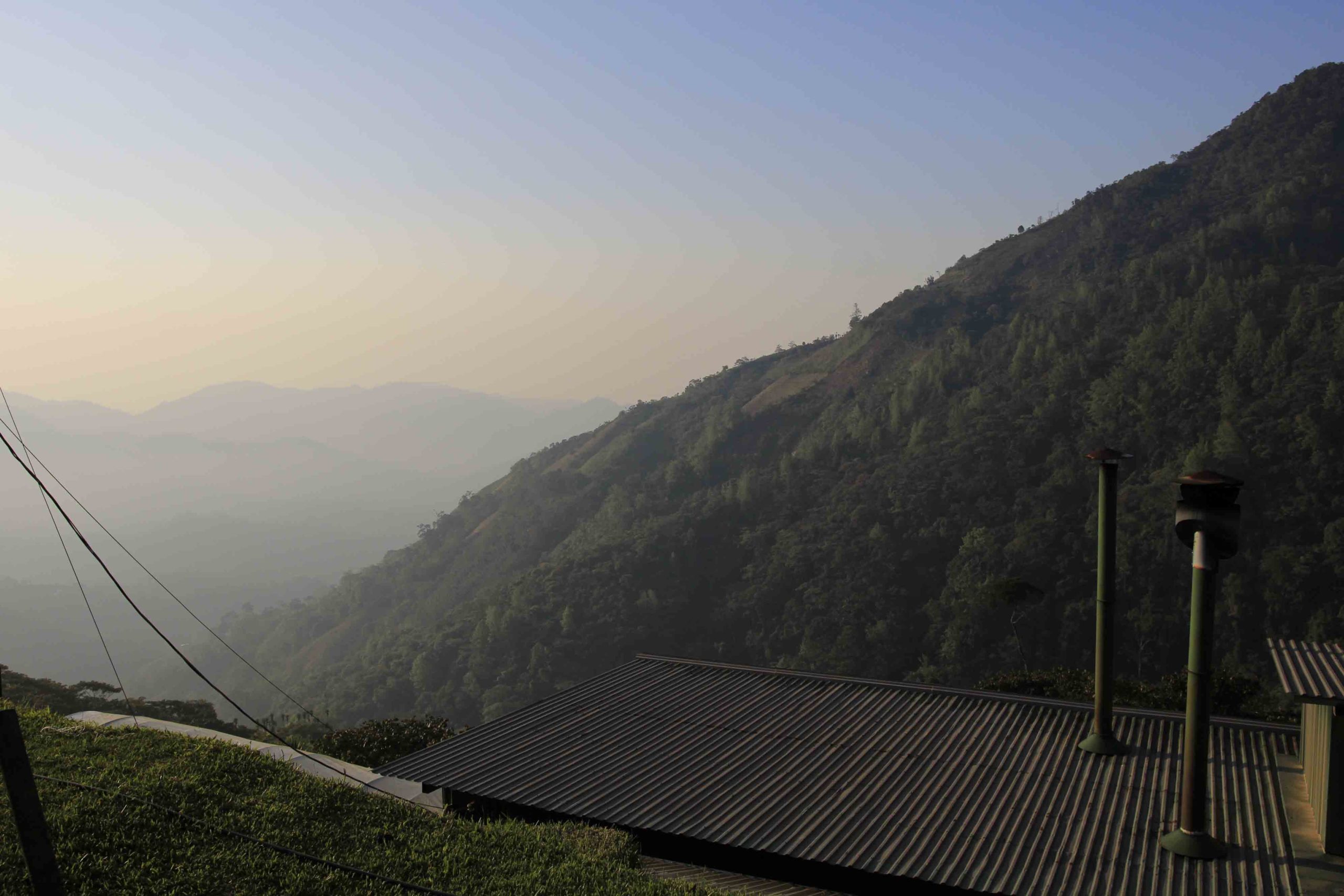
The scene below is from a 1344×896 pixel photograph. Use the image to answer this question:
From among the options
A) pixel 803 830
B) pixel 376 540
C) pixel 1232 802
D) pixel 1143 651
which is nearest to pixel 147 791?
pixel 803 830

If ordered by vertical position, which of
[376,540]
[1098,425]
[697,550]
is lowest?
[376,540]

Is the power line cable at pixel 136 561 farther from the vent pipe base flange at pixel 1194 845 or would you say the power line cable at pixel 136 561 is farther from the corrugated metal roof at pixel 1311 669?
the corrugated metal roof at pixel 1311 669

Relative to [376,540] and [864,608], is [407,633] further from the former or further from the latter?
[376,540]

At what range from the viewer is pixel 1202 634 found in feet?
22.4

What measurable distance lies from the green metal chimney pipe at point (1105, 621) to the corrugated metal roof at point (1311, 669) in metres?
1.37

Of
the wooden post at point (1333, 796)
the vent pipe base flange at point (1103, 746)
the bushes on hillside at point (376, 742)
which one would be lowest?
the bushes on hillside at point (376, 742)

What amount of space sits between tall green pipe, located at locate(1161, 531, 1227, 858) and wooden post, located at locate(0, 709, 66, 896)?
725 centimetres

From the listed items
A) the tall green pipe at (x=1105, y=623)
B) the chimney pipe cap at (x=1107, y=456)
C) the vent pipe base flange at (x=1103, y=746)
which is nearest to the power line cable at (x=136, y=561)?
the chimney pipe cap at (x=1107, y=456)

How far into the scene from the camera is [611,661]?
169 ft

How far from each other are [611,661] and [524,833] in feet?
147

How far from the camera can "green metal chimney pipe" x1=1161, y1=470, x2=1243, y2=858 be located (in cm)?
677

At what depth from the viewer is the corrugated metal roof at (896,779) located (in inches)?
269

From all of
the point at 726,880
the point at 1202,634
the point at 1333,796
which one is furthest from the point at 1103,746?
the point at 726,880

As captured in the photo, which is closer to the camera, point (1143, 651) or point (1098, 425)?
point (1143, 651)
